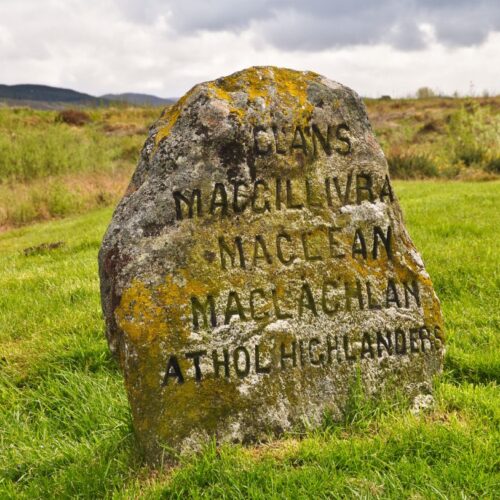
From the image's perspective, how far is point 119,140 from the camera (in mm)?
27844

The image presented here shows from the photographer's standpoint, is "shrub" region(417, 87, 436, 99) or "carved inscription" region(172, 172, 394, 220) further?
"shrub" region(417, 87, 436, 99)

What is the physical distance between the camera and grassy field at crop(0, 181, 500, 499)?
110 inches

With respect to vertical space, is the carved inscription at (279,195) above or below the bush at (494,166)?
above

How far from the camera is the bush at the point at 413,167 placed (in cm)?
1755

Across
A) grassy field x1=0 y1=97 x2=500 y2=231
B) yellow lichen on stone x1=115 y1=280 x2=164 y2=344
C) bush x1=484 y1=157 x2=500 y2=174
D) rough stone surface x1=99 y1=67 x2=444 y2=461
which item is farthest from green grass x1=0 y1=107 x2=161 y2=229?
yellow lichen on stone x1=115 y1=280 x2=164 y2=344

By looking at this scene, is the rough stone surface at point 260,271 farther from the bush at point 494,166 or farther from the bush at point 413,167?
the bush at point 494,166

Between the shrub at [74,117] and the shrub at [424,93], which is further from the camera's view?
the shrub at [424,93]

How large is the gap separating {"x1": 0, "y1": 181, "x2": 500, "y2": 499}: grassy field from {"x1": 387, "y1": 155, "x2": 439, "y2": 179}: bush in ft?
40.8

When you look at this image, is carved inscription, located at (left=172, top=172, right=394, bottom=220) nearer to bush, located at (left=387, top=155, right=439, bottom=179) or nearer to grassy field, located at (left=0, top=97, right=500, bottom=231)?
grassy field, located at (left=0, top=97, right=500, bottom=231)

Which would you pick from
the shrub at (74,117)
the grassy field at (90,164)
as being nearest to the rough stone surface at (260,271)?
the grassy field at (90,164)

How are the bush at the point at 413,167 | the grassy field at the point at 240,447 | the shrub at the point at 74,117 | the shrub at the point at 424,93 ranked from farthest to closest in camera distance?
the shrub at the point at 424,93
the shrub at the point at 74,117
the bush at the point at 413,167
the grassy field at the point at 240,447

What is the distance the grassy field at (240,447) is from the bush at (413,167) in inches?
489

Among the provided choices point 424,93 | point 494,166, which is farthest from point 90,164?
point 424,93

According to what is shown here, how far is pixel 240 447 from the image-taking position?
3.13 metres
